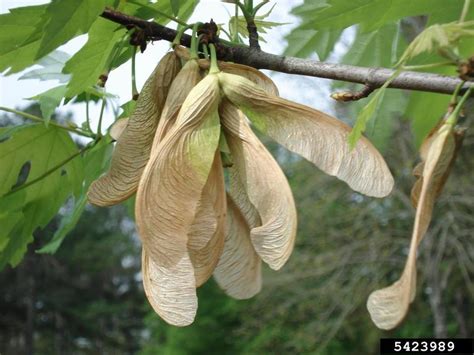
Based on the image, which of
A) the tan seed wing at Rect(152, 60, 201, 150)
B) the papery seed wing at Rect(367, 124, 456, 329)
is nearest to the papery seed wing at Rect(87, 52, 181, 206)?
the tan seed wing at Rect(152, 60, 201, 150)

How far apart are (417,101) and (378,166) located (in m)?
0.45

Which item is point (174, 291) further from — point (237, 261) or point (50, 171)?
point (50, 171)

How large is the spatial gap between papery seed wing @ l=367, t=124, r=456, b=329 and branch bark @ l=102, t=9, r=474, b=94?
0.09 m

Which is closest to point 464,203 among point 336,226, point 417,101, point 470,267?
point 470,267

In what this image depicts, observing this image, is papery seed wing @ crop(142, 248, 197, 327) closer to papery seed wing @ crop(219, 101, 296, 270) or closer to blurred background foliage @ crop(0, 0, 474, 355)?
papery seed wing @ crop(219, 101, 296, 270)

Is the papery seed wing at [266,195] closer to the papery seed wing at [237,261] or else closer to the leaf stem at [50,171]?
the papery seed wing at [237,261]

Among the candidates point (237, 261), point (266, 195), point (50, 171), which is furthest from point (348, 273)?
point (266, 195)

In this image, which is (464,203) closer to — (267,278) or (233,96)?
(267,278)

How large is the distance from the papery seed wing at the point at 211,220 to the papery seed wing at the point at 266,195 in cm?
2

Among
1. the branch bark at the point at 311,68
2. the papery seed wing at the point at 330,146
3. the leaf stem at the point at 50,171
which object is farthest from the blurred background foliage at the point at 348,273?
the papery seed wing at the point at 330,146

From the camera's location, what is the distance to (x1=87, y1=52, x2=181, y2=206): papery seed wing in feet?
2.64

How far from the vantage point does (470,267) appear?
1120 centimetres

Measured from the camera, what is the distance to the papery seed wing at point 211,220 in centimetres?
73

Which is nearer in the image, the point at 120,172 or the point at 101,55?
the point at 120,172
